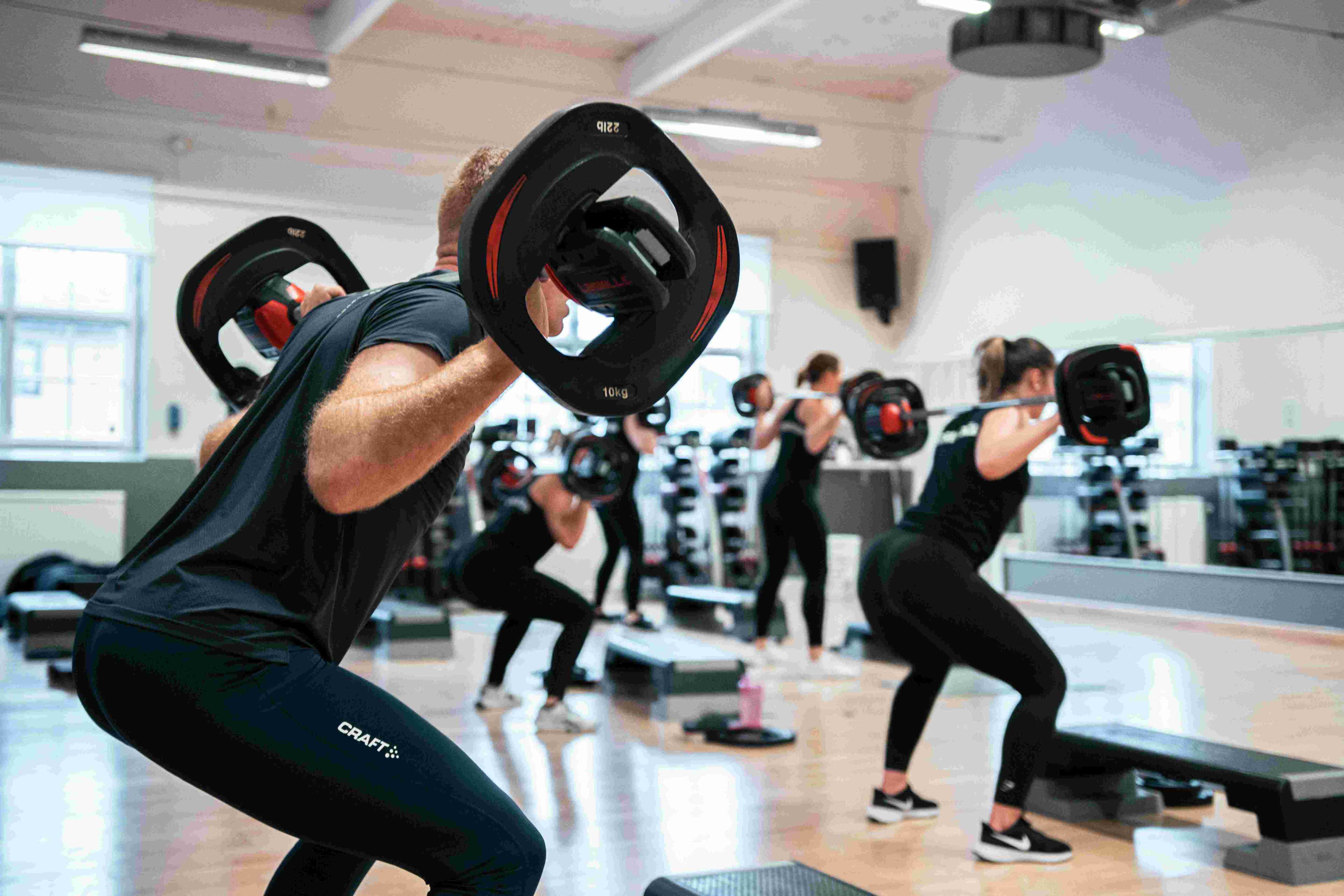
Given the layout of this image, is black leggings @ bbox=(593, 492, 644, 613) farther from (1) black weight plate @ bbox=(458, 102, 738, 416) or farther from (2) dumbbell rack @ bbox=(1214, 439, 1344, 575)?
(1) black weight plate @ bbox=(458, 102, 738, 416)

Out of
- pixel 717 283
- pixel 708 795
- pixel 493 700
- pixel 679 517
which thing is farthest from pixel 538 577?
pixel 679 517

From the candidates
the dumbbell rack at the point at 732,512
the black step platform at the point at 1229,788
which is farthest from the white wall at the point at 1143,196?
the black step platform at the point at 1229,788

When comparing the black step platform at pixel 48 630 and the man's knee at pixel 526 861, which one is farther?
the black step platform at pixel 48 630

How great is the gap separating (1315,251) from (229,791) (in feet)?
28.4

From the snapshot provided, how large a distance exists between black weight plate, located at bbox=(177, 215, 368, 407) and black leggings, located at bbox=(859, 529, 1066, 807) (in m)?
1.72

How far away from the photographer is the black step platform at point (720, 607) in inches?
292

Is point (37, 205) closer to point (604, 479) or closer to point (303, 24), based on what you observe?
point (303, 24)

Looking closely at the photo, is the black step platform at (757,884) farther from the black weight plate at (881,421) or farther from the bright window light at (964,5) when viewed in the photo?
the bright window light at (964,5)

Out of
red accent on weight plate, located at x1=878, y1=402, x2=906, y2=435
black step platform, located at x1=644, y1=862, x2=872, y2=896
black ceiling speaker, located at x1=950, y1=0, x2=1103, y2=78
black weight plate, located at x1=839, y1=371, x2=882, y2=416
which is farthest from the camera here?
black ceiling speaker, located at x1=950, y1=0, x2=1103, y2=78

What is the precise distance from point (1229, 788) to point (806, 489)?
3105 millimetres

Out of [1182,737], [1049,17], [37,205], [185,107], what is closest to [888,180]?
[1049,17]

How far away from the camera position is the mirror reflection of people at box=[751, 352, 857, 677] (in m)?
6.04

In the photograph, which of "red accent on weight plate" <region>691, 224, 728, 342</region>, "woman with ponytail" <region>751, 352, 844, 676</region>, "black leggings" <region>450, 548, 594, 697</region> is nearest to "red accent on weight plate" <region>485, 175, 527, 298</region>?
"red accent on weight plate" <region>691, 224, 728, 342</region>

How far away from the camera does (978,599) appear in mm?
3170
